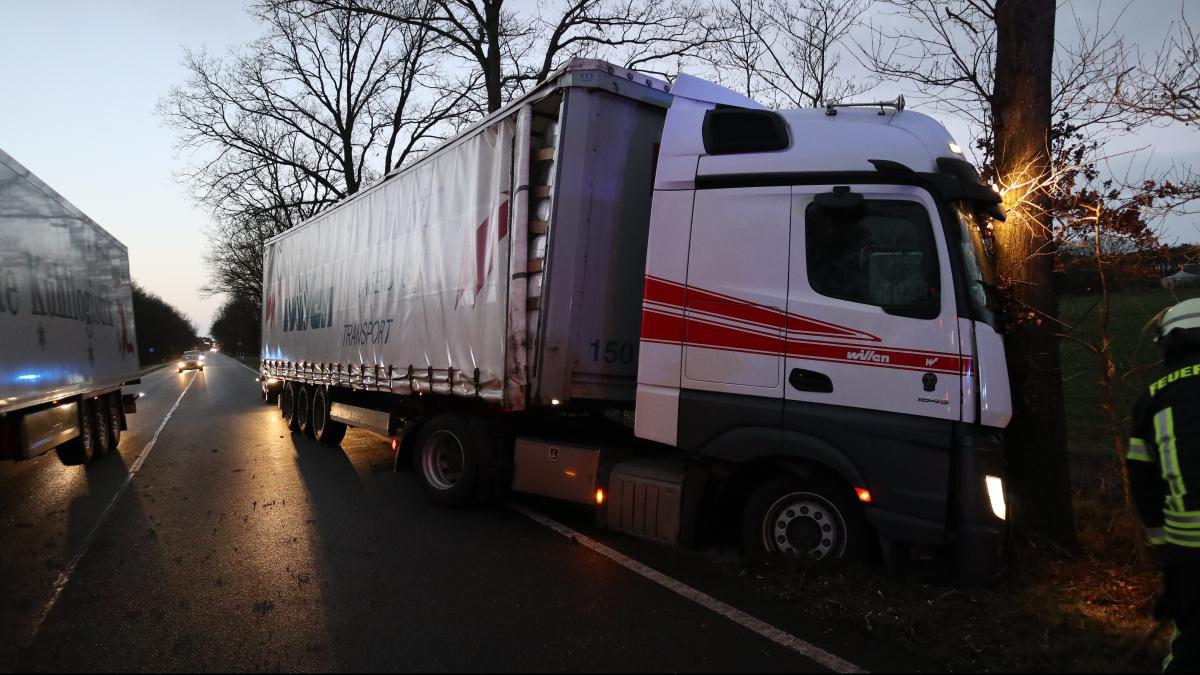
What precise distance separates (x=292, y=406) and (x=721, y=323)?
10.8 metres

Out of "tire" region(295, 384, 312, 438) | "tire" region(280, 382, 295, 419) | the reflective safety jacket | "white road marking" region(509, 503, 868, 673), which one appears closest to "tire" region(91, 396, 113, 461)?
"tire" region(295, 384, 312, 438)

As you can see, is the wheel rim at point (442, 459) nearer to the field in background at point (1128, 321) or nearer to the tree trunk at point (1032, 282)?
the tree trunk at point (1032, 282)

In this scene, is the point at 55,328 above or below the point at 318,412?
above

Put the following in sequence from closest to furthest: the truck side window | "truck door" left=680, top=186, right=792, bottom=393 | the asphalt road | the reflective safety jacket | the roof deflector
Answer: the reflective safety jacket < the asphalt road < the truck side window < "truck door" left=680, top=186, right=792, bottom=393 < the roof deflector

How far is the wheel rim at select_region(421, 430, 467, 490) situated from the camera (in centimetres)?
727

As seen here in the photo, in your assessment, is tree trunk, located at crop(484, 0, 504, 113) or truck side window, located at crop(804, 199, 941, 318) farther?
tree trunk, located at crop(484, 0, 504, 113)

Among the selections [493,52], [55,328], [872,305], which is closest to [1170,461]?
[872,305]

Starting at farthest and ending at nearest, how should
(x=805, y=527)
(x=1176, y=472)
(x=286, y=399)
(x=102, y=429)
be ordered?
(x=286, y=399)
(x=102, y=429)
(x=805, y=527)
(x=1176, y=472)

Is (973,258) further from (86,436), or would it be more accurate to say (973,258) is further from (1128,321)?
(86,436)

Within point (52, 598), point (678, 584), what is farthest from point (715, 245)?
point (52, 598)

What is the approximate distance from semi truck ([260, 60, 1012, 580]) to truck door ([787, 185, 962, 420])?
13 mm

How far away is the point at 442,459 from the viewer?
745 centimetres

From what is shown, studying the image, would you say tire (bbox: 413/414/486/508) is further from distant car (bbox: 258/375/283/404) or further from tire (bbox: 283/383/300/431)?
distant car (bbox: 258/375/283/404)

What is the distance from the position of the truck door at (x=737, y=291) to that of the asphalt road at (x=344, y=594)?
1.33 m
